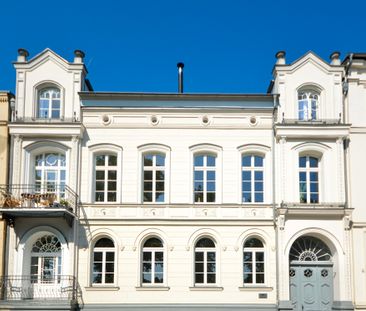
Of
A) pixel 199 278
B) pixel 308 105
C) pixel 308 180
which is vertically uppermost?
pixel 308 105

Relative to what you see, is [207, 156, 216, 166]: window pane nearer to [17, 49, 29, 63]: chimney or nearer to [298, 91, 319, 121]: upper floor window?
[298, 91, 319, 121]: upper floor window

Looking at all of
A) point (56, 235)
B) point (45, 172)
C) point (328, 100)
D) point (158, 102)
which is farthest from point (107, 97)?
point (328, 100)

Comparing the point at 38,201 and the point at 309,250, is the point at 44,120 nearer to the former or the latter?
the point at 38,201

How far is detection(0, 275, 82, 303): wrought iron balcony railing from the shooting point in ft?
67.2

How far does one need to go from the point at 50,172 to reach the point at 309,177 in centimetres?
1038

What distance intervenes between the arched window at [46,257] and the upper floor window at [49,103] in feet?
16.0

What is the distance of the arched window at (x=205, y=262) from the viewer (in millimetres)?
21188

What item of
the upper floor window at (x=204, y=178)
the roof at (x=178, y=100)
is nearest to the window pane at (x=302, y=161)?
the roof at (x=178, y=100)

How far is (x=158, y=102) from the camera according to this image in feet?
73.0

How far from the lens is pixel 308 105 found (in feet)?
73.3

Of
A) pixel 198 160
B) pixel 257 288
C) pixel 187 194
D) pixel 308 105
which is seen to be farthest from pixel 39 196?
pixel 308 105

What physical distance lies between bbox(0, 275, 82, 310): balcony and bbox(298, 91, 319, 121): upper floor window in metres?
11.2

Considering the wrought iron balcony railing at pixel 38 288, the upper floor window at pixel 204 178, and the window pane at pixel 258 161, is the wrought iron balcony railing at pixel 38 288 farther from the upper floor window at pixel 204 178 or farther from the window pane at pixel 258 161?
the window pane at pixel 258 161

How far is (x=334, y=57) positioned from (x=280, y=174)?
18.0ft
